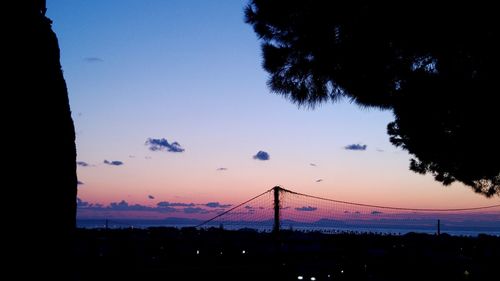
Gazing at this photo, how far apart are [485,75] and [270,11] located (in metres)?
2.10

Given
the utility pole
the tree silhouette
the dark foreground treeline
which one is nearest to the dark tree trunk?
the tree silhouette

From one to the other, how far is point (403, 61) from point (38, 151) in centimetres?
317

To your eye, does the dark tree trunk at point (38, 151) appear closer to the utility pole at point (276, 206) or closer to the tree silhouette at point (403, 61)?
the tree silhouette at point (403, 61)

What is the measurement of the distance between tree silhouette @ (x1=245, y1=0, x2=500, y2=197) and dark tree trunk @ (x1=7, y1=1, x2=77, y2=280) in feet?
7.89

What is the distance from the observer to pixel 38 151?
7.47 ft

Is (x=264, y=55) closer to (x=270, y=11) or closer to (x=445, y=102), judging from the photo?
(x=270, y=11)

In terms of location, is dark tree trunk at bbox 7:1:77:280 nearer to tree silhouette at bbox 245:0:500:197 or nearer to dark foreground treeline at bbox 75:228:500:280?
tree silhouette at bbox 245:0:500:197

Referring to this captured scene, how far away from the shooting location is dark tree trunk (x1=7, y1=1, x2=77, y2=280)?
2109 mm

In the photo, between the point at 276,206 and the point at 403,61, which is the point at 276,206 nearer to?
the point at 276,206

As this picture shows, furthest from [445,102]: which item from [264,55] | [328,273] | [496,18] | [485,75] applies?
[328,273]

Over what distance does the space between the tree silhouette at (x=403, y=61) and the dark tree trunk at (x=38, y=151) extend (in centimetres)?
241

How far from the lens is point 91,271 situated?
31.4 feet

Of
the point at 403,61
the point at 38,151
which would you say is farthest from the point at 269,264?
the point at 38,151

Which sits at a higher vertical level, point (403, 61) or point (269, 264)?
point (403, 61)
